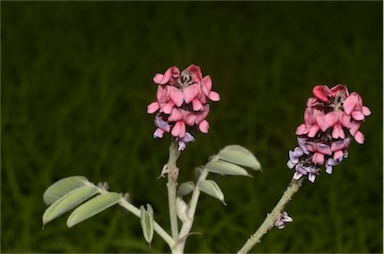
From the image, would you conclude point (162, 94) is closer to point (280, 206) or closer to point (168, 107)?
point (168, 107)

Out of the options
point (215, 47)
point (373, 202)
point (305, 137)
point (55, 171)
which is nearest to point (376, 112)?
point (373, 202)

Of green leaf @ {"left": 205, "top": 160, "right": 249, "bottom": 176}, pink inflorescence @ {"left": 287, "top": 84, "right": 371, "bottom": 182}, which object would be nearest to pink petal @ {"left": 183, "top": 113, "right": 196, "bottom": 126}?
pink inflorescence @ {"left": 287, "top": 84, "right": 371, "bottom": 182}

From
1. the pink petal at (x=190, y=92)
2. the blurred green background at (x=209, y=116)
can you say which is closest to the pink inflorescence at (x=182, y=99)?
the pink petal at (x=190, y=92)

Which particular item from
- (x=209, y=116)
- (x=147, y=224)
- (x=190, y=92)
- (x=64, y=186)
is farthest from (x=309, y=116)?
(x=209, y=116)

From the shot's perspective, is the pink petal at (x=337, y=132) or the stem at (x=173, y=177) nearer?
the pink petal at (x=337, y=132)

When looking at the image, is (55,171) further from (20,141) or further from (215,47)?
(215,47)

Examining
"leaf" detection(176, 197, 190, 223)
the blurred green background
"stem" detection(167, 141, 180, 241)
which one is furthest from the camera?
the blurred green background

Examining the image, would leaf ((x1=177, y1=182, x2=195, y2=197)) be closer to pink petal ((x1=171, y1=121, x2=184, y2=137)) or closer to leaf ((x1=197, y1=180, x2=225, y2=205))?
leaf ((x1=197, y1=180, x2=225, y2=205))

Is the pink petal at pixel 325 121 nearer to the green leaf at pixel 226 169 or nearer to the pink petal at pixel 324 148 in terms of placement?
the pink petal at pixel 324 148
